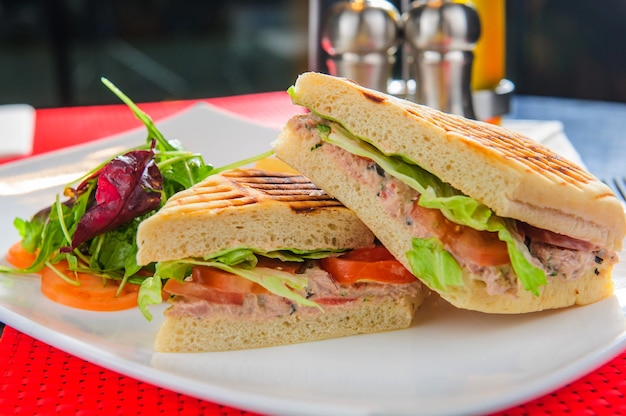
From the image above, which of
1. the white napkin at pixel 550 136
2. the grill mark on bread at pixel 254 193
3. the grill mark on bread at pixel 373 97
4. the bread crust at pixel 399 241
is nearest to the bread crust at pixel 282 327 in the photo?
the bread crust at pixel 399 241

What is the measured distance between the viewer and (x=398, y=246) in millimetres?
2240

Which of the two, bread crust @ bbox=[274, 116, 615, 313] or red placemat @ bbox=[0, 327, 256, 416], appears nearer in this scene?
red placemat @ bbox=[0, 327, 256, 416]

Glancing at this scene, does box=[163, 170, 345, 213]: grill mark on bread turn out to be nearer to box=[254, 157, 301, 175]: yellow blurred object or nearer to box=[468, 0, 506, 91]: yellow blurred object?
box=[254, 157, 301, 175]: yellow blurred object

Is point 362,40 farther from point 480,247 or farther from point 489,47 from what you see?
point 480,247

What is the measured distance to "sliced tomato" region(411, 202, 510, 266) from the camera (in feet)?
6.91

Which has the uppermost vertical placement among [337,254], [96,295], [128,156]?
[128,156]

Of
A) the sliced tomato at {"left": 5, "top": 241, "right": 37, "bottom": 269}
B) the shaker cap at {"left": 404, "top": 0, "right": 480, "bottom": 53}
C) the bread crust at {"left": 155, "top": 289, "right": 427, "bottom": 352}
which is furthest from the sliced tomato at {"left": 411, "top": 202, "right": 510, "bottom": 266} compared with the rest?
the shaker cap at {"left": 404, "top": 0, "right": 480, "bottom": 53}

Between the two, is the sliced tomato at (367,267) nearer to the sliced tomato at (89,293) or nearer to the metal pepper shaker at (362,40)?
the sliced tomato at (89,293)

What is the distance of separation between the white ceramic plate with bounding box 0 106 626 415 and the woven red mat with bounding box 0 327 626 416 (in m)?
0.06

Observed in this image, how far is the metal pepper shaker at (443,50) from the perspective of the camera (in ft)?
13.9

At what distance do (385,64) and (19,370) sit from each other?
9.90 ft

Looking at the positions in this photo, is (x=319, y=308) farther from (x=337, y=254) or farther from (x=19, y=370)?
(x=19, y=370)

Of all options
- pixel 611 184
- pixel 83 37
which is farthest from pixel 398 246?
pixel 83 37

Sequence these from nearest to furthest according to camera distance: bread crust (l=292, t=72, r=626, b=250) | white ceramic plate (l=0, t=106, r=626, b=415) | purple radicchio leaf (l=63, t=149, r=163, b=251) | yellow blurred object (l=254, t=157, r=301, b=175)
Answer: white ceramic plate (l=0, t=106, r=626, b=415), bread crust (l=292, t=72, r=626, b=250), purple radicchio leaf (l=63, t=149, r=163, b=251), yellow blurred object (l=254, t=157, r=301, b=175)
